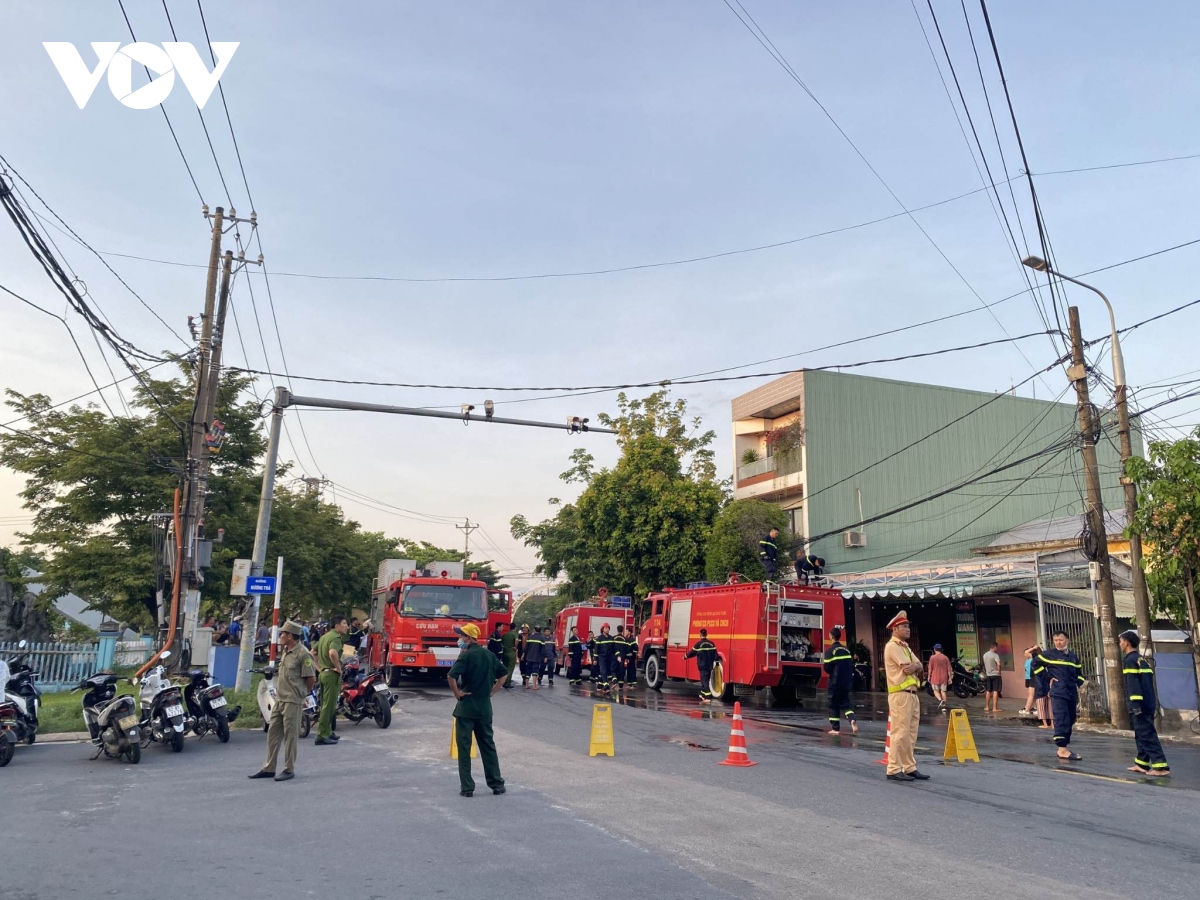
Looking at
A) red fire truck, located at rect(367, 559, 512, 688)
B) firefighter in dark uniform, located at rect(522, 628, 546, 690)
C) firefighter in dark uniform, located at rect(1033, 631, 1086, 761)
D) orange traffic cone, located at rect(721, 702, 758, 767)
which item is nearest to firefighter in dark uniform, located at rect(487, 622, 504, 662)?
red fire truck, located at rect(367, 559, 512, 688)

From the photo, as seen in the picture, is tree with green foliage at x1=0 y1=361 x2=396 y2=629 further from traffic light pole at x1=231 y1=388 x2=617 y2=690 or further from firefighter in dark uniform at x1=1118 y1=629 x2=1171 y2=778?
firefighter in dark uniform at x1=1118 y1=629 x2=1171 y2=778

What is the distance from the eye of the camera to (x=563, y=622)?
31.8 meters

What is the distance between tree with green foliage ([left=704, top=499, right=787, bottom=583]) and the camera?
30500mm

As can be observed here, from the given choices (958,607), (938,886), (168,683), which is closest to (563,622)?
(958,607)

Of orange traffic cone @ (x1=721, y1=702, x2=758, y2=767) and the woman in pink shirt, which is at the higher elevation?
the woman in pink shirt

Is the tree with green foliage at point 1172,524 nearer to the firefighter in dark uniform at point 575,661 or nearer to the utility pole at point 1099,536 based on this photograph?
the utility pole at point 1099,536

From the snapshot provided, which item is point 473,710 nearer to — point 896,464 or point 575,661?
point 575,661

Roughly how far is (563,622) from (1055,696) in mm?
20933

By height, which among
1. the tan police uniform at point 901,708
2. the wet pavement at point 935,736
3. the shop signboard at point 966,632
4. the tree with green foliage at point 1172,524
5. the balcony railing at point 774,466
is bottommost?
the wet pavement at point 935,736

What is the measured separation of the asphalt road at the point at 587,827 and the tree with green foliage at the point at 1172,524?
5.25 meters

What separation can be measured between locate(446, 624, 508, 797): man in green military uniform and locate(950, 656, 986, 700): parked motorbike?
63.8 feet

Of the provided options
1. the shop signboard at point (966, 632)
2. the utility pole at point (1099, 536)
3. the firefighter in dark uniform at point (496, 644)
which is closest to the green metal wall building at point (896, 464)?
the shop signboard at point (966, 632)

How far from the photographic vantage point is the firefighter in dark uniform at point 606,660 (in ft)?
74.5

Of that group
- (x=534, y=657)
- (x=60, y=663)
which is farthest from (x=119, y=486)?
(x=534, y=657)
